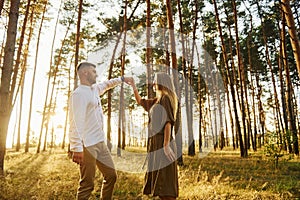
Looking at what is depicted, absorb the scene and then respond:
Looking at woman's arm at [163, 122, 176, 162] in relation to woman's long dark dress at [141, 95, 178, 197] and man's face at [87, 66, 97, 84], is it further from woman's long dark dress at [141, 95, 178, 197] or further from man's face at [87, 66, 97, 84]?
man's face at [87, 66, 97, 84]

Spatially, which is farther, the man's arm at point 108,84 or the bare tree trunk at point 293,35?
the bare tree trunk at point 293,35

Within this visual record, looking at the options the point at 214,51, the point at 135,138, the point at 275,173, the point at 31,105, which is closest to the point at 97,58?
the point at 31,105

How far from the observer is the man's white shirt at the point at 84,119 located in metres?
3.64

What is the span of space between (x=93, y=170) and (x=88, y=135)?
480 millimetres

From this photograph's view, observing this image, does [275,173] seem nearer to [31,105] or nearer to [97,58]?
[97,58]

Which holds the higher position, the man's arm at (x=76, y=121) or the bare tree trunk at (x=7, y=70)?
the bare tree trunk at (x=7, y=70)

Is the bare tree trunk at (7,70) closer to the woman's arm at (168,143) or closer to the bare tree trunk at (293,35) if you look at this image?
the woman's arm at (168,143)

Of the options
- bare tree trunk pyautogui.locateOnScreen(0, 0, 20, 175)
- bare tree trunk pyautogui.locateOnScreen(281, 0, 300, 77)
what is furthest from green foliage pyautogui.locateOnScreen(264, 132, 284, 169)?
bare tree trunk pyautogui.locateOnScreen(0, 0, 20, 175)

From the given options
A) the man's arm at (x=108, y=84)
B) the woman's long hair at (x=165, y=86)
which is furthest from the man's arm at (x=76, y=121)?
the woman's long hair at (x=165, y=86)

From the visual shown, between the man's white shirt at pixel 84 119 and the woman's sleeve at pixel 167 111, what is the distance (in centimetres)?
94

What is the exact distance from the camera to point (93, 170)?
377cm

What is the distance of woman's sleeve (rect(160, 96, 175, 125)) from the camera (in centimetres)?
384

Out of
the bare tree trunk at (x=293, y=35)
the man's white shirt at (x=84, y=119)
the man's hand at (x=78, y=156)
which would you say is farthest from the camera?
the bare tree trunk at (x=293, y=35)

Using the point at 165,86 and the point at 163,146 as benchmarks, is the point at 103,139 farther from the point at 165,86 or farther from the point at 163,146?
the point at 165,86
